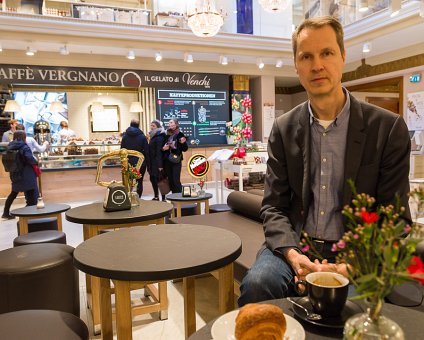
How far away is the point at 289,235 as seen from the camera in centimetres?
156

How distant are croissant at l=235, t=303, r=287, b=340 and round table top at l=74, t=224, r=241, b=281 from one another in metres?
0.58

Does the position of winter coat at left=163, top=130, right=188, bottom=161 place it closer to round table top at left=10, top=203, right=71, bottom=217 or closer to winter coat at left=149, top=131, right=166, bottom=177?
winter coat at left=149, top=131, right=166, bottom=177

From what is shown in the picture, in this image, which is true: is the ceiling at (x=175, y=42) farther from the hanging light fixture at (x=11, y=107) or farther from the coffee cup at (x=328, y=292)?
the coffee cup at (x=328, y=292)

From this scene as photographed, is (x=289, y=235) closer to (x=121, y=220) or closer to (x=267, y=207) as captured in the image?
(x=267, y=207)

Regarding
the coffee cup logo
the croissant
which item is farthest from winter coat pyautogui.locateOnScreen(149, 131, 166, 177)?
the croissant

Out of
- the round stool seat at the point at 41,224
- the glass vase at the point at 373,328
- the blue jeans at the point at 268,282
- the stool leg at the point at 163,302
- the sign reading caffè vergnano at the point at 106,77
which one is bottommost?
the stool leg at the point at 163,302

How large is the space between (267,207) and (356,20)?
752 centimetres

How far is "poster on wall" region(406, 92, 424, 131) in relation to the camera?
874 centimetres

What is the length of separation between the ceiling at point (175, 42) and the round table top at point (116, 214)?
5788 millimetres

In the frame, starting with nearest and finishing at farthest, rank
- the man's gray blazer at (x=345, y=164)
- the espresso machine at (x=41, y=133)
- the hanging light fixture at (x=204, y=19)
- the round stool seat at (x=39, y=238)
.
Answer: the man's gray blazer at (x=345, y=164), the round stool seat at (x=39, y=238), the hanging light fixture at (x=204, y=19), the espresso machine at (x=41, y=133)

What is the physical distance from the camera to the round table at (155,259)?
1.38 meters

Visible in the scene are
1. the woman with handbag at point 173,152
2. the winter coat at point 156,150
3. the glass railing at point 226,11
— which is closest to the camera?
the woman with handbag at point 173,152

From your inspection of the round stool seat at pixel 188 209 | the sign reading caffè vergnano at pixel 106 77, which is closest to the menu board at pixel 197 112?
the sign reading caffè vergnano at pixel 106 77

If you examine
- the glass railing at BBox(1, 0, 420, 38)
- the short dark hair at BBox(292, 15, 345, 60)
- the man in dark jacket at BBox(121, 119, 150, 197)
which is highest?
the glass railing at BBox(1, 0, 420, 38)
